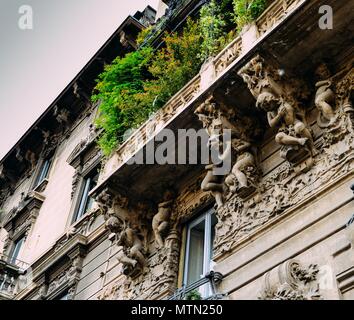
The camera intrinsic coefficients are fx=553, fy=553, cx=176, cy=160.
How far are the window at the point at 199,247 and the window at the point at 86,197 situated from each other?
237 inches

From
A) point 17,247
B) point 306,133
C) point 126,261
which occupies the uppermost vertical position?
point 17,247

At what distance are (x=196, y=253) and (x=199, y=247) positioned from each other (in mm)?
134

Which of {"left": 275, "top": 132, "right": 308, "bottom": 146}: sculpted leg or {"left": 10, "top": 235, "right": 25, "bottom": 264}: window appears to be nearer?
{"left": 275, "top": 132, "right": 308, "bottom": 146}: sculpted leg

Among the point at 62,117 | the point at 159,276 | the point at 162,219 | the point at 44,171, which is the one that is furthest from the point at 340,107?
the point at 44,171

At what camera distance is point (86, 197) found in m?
16.7

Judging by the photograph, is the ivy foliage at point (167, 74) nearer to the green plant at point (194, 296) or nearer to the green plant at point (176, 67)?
the green plant at point (176, 67)

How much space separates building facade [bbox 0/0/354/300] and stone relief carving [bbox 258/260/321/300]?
0.02 m

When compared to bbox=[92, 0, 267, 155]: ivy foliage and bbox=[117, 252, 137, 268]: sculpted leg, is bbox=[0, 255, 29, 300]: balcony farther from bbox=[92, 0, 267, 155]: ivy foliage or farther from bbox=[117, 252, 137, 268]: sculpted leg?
bbox=[117, 252, 137, 268]: sculpted leg

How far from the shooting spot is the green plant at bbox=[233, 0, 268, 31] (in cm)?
992

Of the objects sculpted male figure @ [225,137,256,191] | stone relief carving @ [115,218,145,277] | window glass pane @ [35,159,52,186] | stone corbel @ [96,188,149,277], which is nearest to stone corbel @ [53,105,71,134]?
window glass pane @ [35,159,52,186]

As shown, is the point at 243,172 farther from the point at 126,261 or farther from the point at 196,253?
the point at 126,261

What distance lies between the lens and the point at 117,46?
2020 cm

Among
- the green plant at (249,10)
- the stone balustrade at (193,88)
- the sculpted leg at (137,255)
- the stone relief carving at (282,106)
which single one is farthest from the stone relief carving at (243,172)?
the sculpted leg at (137,255)
